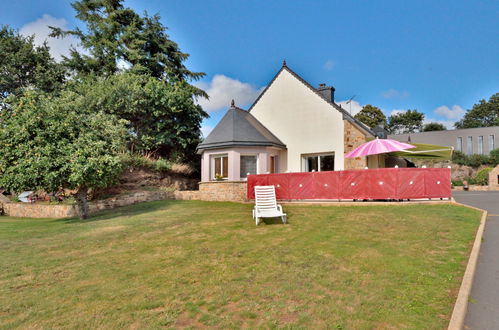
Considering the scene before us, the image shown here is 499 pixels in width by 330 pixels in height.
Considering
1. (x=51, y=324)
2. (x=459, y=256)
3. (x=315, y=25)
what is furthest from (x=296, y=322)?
Answer: (x=315, y=25)

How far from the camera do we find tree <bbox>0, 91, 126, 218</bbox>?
12289mm

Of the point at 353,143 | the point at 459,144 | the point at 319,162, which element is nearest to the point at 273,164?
the point at 319,162

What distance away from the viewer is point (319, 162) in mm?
21234

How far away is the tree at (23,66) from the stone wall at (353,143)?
2934cm

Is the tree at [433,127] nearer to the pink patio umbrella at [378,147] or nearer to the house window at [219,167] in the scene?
the pink patio umbrella at [378,147]

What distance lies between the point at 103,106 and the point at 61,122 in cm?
881

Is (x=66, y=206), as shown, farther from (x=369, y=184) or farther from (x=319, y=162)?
(x=369, y=184)

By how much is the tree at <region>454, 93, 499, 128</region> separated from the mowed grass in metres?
A: 81.7

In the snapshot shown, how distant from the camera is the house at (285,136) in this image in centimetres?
1978

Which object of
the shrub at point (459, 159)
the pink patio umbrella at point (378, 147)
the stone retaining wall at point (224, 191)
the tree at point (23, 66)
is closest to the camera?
the pink patio umbrella at point (378, 147)

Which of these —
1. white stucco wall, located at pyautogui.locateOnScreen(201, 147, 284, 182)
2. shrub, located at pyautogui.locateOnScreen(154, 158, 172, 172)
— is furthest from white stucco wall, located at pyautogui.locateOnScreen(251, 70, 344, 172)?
shrub, located at pyautogui.locateOnScreen(154, 158, 172, 172)

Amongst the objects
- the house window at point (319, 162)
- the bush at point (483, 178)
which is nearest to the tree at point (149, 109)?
the house window at point (319, 162)

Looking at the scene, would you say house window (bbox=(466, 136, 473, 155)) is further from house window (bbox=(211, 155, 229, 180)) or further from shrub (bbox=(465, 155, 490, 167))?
house window (bbox=(211, 155, 229, 180))

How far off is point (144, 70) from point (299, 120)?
54.4 ft
